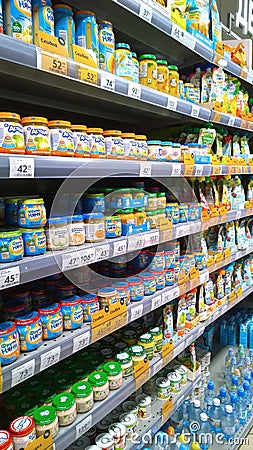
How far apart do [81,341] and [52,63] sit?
926 millimetres

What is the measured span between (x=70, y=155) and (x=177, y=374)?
A: 58.7 inches

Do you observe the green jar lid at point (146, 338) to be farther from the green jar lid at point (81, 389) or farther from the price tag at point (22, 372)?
the price tag at point (22, 372)

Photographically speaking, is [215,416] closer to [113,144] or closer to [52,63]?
[113,144]

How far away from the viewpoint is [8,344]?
1.13 meters

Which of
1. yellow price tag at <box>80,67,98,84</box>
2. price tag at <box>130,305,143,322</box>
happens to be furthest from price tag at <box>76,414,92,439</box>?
yellow price tag at <box>80,67,98,84</box>

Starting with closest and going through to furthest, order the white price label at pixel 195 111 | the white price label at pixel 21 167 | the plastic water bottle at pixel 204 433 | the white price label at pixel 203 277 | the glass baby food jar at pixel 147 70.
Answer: the white price label at pixel 21 167, the glass baby food jar at pixel 147 70, the white price label at pixel 195 111, the plastic water bottle at pixel 204 433, the white price label at pixel 203 277

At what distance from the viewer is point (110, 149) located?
1.44 meters

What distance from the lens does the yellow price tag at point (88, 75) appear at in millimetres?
1214

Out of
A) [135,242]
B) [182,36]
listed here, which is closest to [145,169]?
[135,242]

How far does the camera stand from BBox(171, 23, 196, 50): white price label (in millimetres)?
1679

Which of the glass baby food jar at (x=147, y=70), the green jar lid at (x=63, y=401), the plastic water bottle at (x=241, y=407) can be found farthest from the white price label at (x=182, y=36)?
the plastic water bottle at (x=241, y=407)

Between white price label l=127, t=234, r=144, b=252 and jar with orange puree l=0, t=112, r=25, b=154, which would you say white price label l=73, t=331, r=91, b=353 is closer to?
white price label l=127, t=234, r=144, b=252

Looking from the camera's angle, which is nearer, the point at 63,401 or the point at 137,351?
the point at 63,401

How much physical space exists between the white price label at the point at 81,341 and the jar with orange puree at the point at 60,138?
64cm
